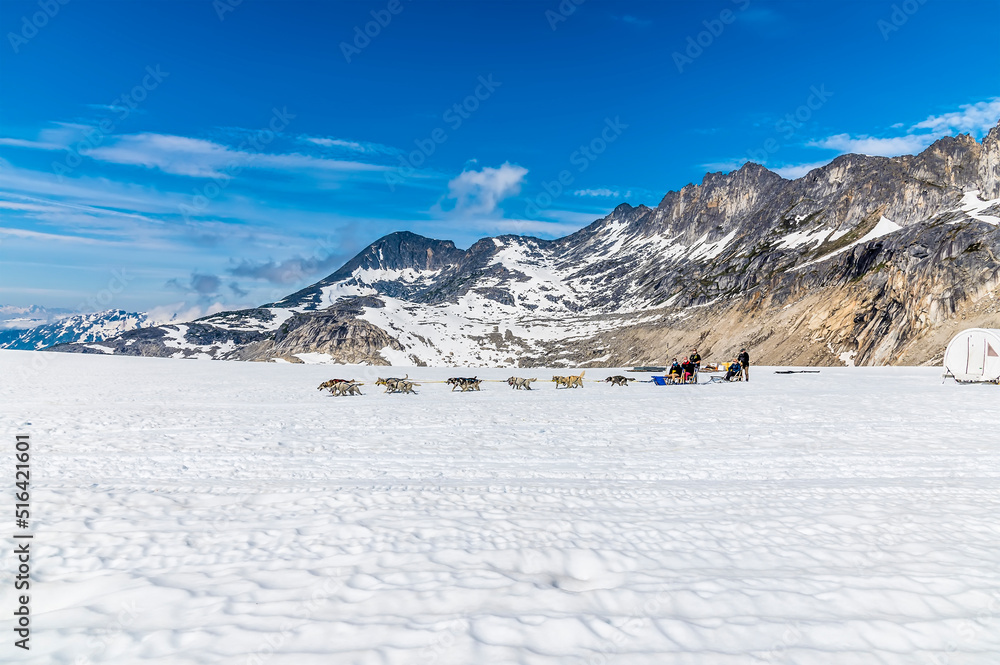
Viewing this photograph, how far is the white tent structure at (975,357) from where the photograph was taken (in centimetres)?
3083

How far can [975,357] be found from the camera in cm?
3162

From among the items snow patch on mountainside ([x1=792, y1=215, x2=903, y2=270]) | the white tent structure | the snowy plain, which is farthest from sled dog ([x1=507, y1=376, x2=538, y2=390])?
snow patch on mountainside ([x1=792, y1=215, x2=903, y2=270])

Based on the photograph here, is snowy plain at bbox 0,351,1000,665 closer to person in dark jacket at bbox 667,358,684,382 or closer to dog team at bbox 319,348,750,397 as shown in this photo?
dog team at bbox 319,348,750,397

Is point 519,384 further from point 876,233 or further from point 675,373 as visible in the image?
point 876,233

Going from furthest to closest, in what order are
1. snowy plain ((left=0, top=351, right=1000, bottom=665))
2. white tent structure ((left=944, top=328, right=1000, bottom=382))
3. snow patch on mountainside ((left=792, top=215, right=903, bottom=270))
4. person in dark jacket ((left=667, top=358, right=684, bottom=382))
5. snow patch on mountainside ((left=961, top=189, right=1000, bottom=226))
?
1. snow patch on mountainside ((left=792, top=215, right=903, bottom=270))
2. snow patch on mountainside ((left=961, top=189, right=1000, bottom=226))
3. person in dark jacket ((left=667, top=358, right=684, bottom=382))
4. white tent structure ((left=944, top=328, right=1000, bottom=382))
5. snowy plain ((left=0, top=351, right=1000, bottom=665))

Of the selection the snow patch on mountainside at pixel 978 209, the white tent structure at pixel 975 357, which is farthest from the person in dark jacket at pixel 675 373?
the snow patch on mountainside at pixel 978 209

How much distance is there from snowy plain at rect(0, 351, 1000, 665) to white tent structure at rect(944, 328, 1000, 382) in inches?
791

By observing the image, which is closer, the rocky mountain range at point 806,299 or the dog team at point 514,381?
the dog team at point 514,381

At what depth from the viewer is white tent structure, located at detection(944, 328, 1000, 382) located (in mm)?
30828

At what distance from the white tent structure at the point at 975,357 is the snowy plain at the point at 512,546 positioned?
65.9ft

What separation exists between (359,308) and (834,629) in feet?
566

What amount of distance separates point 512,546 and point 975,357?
37.4 m

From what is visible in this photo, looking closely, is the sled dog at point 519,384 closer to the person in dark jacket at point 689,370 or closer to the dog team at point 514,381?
the dog team at point 514,381

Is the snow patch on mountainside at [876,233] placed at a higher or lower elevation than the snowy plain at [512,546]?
higher
